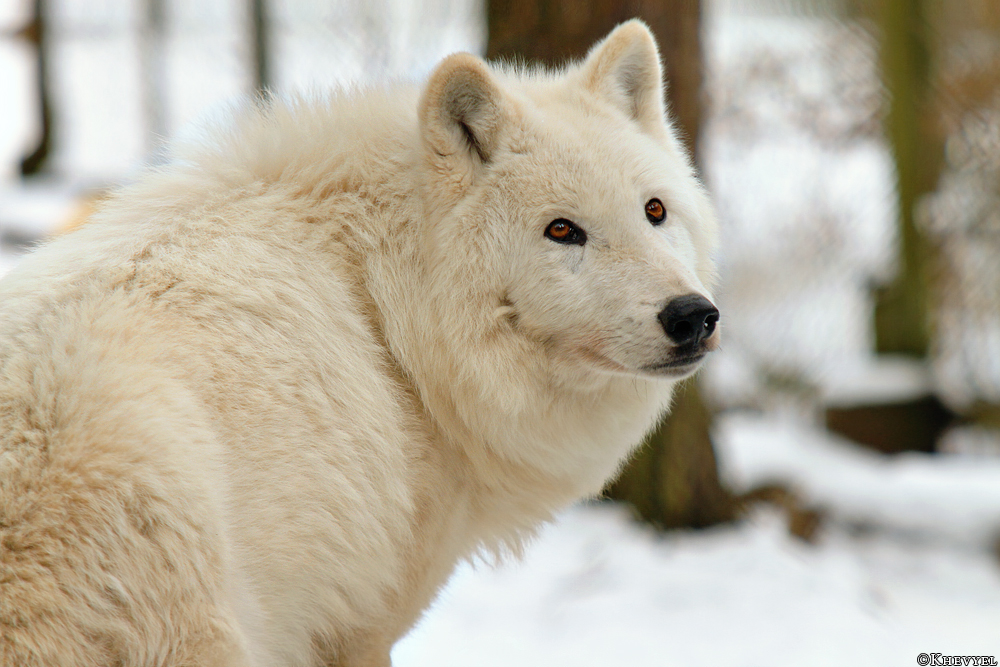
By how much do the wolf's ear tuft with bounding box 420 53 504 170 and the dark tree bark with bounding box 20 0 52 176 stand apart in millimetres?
9847

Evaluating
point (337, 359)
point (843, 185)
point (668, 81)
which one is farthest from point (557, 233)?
point (843, 185)

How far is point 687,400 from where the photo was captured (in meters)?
4.55

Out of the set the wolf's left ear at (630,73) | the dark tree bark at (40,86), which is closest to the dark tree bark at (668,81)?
the wolf's left ear at (630,73)

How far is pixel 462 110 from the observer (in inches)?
97.3

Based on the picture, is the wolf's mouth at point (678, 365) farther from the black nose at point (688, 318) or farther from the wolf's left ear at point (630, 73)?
the wolf's left ear at point (630, 73)

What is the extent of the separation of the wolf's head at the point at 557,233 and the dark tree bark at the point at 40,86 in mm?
9864

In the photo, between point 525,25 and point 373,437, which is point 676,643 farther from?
point 525,25

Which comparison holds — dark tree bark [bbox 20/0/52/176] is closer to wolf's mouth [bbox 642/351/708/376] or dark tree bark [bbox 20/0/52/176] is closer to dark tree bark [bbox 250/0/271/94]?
dark tree bark [bbox 250/0/271/94]

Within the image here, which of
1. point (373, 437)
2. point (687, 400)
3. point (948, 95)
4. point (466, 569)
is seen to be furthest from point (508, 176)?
point (948, 95)

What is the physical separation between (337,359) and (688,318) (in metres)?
0.97

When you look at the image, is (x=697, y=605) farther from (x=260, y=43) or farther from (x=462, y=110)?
(x=260, y=43)

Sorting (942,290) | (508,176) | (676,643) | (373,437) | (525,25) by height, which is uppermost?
(525,25)

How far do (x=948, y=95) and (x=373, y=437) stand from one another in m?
6.32

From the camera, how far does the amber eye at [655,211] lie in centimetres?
258
